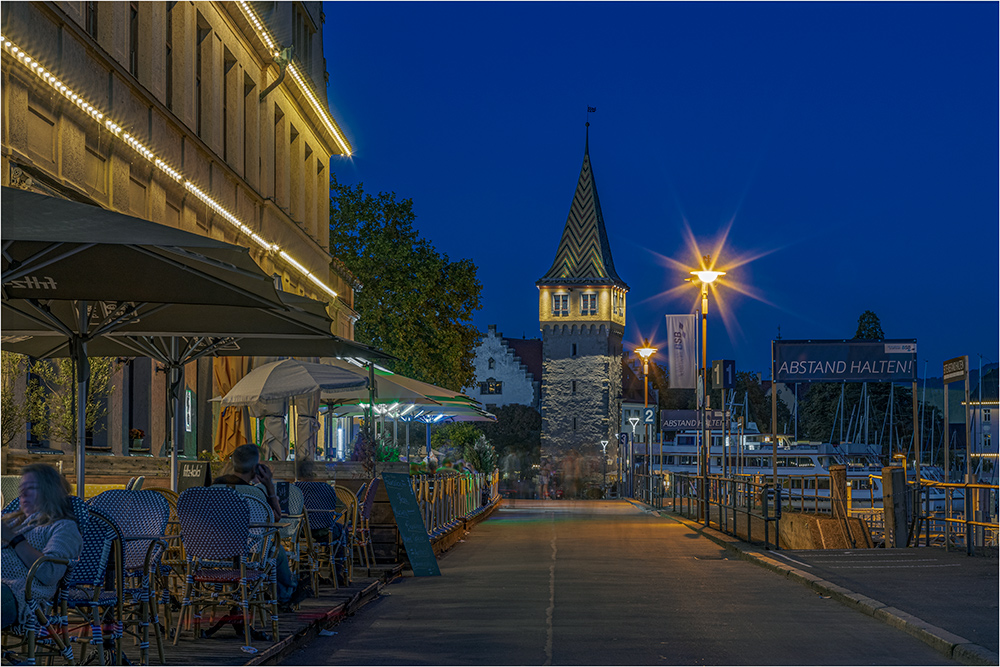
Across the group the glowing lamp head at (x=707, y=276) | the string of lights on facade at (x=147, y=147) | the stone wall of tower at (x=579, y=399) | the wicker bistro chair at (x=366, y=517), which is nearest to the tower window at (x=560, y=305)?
the stone wall of tower at (x=579, y=399)

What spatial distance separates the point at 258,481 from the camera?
428 inches

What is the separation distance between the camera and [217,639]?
9.45 meters

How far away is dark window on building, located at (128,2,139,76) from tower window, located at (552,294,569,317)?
87003 mm

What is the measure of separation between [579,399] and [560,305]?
28.6ft

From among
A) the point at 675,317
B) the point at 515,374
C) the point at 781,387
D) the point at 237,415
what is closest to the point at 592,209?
the point at 515,374

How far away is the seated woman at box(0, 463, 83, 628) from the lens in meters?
6.55

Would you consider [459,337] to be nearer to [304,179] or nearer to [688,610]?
[304,179]

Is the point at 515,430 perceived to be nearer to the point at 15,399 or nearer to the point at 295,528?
the point at 15,399

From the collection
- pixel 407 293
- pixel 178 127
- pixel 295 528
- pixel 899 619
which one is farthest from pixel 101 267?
pixel 407 293

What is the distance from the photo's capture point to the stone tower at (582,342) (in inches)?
Answer: 4050

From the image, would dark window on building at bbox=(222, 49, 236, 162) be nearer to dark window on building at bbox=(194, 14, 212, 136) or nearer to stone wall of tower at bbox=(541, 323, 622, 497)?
dark window on building at bbox=(194, 14, 212, 136)

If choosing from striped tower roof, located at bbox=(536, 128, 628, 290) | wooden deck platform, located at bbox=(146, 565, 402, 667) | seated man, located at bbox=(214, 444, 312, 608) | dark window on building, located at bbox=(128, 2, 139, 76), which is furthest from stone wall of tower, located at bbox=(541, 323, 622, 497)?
seated man, located at bbox=(214, 444, 312, 608)

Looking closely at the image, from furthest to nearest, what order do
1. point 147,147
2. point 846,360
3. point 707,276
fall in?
point 707,276
point 846,360
point 147,147

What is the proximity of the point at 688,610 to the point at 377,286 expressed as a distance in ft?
119
